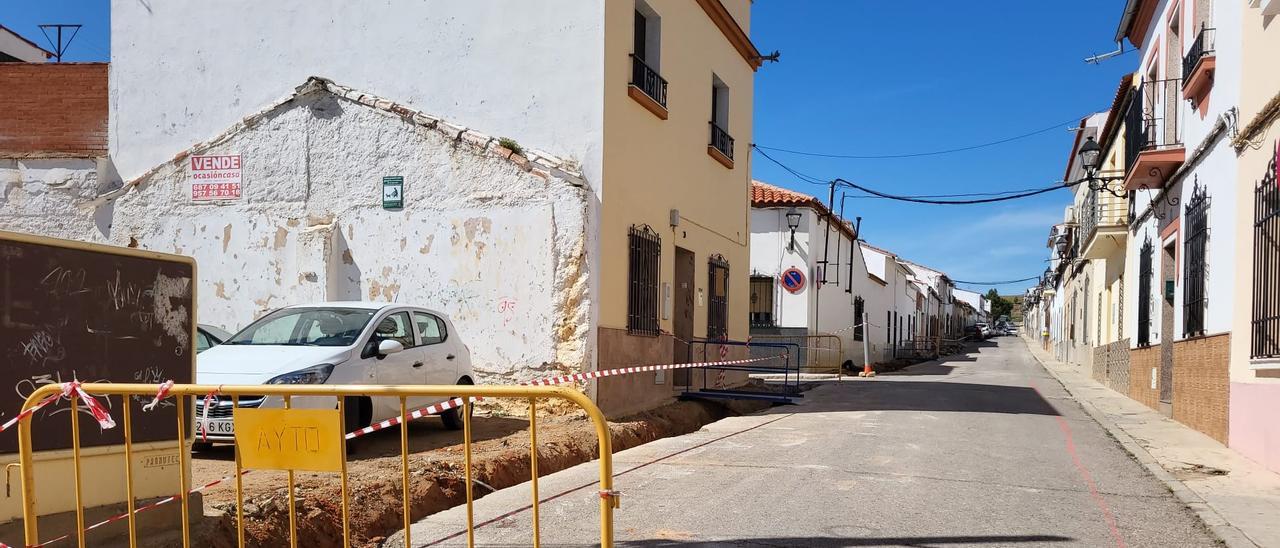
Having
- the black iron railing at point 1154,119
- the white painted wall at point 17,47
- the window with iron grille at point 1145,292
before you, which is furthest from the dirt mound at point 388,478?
the white painted wall at point 17,47

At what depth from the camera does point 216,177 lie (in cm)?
1327

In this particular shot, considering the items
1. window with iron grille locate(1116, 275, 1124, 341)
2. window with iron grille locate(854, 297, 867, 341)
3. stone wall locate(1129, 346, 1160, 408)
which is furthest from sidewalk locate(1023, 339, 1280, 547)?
window with iron grille locate(854, 297, 867, 341)

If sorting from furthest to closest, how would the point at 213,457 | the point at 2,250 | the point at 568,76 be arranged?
the point at 568,76 → the point at 213,457 → the point at 2,250

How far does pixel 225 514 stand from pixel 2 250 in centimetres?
213

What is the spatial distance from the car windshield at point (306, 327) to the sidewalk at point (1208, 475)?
7279 millimetres

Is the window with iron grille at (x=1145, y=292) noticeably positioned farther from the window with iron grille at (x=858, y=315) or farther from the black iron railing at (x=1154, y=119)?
the window with iron grille at (x=858, y=315)

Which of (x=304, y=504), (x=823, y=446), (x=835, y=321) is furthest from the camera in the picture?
(x=835, y=321)

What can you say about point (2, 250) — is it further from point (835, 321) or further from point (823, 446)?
point (835, 321)

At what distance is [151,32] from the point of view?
45.9ft

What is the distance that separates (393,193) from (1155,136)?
36.5 feet

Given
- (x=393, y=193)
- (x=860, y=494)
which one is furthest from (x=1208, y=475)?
(x=393, y=193)

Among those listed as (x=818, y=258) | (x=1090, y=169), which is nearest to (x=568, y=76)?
(x=1090, y=169)

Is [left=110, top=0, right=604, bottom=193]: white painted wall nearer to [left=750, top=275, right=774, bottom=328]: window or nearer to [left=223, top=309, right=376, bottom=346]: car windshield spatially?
[left=223, top=309, right=376, bottom=346]: car windshield

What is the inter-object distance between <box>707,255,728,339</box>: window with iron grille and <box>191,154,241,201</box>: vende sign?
770 centimetres
